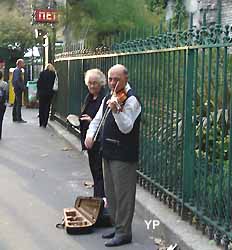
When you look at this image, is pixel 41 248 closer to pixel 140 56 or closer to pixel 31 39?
pixel 140 56

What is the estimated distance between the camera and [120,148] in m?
5.65

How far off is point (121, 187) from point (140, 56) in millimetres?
2467

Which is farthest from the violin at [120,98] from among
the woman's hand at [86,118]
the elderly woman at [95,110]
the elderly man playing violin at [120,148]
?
the woman's hand at [86,118]

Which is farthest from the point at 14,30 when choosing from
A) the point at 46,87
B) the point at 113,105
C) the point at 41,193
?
the point at 113,105

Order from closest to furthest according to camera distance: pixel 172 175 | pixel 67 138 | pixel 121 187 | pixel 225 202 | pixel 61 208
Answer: pixel 225 202, pixel 121 187, pixel 172 175, pixel 61 208, pixel 67 138

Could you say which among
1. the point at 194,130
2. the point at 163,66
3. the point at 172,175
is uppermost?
the point at 163,66

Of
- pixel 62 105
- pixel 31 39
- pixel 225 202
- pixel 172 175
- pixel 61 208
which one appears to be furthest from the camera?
pixel 31 39

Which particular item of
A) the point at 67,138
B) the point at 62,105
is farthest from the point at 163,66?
the point at 62,105

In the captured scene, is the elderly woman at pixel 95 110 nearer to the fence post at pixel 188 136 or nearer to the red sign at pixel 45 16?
the fence post at pixel 188 136

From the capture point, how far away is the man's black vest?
5.66 m

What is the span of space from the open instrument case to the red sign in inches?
522

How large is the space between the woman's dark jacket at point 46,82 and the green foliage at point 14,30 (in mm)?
17327

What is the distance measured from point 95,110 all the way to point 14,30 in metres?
28.7

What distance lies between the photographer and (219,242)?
5297mm
